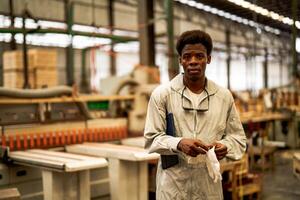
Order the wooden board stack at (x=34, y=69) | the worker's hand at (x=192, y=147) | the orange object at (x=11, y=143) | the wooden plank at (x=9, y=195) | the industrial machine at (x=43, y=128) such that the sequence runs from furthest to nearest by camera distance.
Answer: the wooden board stack at (x=34, y=69) < the orange object at (x=11, y=143) < the industrial machine at (x=43, y=128) < the wooden plank at (x=9, y=195) < the worker's hand at (x=192, y=147)

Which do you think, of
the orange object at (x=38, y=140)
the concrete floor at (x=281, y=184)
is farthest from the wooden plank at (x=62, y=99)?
the concrete floor at (x=281, y=184)

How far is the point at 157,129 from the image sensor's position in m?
1.68

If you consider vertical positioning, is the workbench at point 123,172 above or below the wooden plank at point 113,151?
below

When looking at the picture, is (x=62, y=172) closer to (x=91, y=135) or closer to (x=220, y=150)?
(x=91, y=135)

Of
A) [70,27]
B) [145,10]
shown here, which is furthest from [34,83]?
[145,10]

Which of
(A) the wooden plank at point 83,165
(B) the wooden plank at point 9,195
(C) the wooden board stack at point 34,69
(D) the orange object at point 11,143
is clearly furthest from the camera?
(C) the wooden board stack at point 34,69

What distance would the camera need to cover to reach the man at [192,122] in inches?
64.6

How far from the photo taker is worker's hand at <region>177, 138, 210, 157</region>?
1.53 meters

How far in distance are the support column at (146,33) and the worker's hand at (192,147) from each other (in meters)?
3.75

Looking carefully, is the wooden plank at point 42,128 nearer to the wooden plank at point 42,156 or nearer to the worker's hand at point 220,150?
the wooden plank at point 42,156

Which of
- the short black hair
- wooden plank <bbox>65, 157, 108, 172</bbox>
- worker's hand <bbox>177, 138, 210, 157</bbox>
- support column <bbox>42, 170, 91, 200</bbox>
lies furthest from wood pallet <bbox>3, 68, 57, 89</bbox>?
worker's hand <bbox>177, 138, 210, 157</bbox>

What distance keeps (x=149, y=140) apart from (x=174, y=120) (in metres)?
0.14

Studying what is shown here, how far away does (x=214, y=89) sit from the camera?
5.72 ft

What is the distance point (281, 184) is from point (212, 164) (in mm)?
3692
